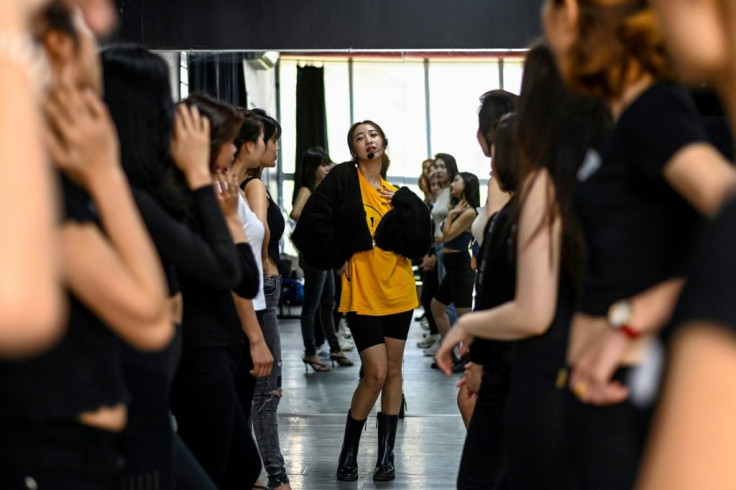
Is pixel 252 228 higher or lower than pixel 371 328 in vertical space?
higher

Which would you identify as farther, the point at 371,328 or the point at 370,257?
the point at 370,257

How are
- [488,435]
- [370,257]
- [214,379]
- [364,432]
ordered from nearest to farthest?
[488,435] → [214,379] → [370,257] → [364,432]

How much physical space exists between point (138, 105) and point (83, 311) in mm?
777

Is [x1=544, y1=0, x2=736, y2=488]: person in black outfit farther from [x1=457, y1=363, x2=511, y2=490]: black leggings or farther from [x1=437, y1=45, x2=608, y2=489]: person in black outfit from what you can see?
[x1=457, y1=363, x2=511, y2=490]: black leggings

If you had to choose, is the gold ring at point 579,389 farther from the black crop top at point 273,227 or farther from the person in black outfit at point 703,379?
the black crop top at point 273,227

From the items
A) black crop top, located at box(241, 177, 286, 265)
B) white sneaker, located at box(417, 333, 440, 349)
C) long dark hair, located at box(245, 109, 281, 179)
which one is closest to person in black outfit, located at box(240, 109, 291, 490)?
long dark hair, located at box(245, 109, 281, 179)

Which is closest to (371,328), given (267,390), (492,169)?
(267,390)

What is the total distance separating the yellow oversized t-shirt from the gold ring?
3099mm

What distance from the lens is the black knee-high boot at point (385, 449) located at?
4.60 m

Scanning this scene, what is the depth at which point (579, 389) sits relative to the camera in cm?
154

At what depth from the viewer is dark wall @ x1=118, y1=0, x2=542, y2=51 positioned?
6125mm

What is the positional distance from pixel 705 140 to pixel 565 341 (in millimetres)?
773

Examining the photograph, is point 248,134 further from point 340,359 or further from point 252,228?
point 340,359

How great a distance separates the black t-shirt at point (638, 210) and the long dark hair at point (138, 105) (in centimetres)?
103
